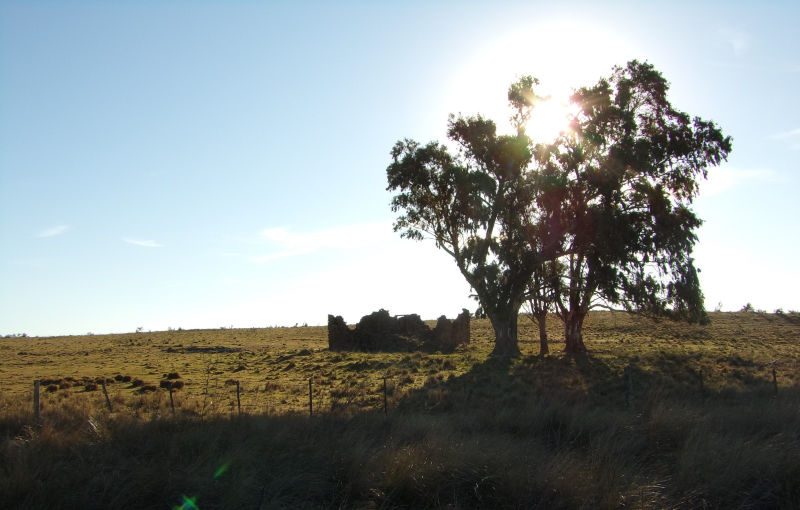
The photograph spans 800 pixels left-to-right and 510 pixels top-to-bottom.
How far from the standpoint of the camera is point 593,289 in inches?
1426

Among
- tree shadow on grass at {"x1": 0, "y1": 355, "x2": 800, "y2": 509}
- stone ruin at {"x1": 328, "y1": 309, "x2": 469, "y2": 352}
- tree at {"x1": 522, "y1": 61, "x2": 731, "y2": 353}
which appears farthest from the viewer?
stone ruin at {"x1": 328, "y1": 309, "x2": 469, "y2": 352}

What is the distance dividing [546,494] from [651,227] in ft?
95.4

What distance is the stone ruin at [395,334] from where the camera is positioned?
49188 mm

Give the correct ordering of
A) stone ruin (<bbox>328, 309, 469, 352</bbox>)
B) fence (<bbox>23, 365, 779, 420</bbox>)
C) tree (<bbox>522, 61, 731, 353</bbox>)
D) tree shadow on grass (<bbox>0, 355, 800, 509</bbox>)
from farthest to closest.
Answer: stone ruin (<bbox>328, 309, 469, 352</bbox>), tree (<bbox>522, 61, 731, 353</bbox>), fence (<bbox>23, 365, 779, 420</bbox>), tree shadow on grass (<bbox>0, 355, 800, 509</bbox>)

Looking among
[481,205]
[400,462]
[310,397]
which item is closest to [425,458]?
[400,462]

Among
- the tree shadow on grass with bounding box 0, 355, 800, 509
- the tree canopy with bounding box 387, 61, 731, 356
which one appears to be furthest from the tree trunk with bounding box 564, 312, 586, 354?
the tree shadow on grass with bounding box 0, 355, 800, 509

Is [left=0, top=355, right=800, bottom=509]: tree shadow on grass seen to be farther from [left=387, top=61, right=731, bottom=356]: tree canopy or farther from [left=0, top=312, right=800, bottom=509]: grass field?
[left=387, top=61, right=731, bottom=356]: tree canopy

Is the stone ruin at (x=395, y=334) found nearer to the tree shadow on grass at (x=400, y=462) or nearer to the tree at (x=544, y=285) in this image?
the tree at (x=544, y=285)

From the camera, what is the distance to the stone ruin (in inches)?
1937

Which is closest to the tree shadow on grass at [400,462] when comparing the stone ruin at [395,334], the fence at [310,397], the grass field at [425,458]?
the grass field at [425,458]

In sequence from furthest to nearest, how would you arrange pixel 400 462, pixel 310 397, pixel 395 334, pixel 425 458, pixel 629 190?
pixel 395 334 → pixel 629 190 → pixel 310 397 → pixel 425 458 → pixel 400 462

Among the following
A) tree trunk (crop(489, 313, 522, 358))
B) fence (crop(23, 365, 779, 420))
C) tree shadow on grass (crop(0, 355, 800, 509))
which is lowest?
fence (crop(23, 365, 779, 420))

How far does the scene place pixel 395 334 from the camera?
50531mm

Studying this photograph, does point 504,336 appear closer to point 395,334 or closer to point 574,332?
point 574,332
